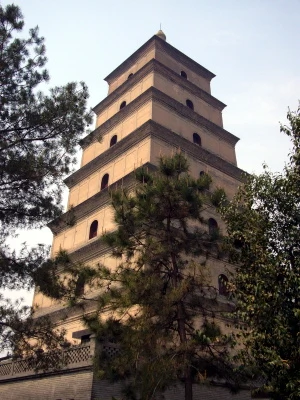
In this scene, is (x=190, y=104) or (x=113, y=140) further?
(x=190, y=104)

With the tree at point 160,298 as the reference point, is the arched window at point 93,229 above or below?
above

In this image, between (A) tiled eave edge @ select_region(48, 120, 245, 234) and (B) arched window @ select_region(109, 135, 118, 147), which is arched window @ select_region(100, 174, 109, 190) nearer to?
(A) tiled eave edge @ select_region(48, 120, 245, 234)

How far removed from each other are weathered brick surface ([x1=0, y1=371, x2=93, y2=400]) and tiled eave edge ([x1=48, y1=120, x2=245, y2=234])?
220 inches

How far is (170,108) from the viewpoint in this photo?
1786 cm

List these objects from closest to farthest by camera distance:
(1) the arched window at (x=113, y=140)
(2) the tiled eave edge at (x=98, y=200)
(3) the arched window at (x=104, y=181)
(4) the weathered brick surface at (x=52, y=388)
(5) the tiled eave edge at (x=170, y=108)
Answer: (4) the weathered brick surface at (x=52, y=388), (2) the tiled eave edge at (x=98, y=200), (3) the arched window at (x=104, y=181), (5) the tiled eave edge at (x=170, y=108), (1) the arched window at (x=113, y=140)

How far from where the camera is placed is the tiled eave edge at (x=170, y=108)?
17641 millimetres

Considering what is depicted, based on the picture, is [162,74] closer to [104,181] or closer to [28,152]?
[104,181]

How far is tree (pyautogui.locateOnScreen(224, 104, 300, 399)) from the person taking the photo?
7004 millimetres

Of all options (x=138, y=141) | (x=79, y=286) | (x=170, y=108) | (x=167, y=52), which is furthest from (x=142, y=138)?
(x=79, y=286)

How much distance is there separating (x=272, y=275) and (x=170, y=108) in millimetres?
11691

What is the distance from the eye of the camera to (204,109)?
20.0 meters

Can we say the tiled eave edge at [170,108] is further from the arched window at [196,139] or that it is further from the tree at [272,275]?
the tree at [272,275]

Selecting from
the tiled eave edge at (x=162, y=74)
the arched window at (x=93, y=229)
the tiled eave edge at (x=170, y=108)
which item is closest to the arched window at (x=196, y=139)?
the tiled eave edge at (x=170, y=108)

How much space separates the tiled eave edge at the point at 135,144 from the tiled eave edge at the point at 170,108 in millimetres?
1113
